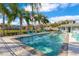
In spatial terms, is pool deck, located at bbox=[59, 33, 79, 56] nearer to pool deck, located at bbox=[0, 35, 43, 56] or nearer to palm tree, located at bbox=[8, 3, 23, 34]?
pool deck, located at bbox=[0, 35, 43, 56]

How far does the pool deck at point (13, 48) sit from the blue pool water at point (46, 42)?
71 millimetres

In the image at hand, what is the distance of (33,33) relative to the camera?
2814mm

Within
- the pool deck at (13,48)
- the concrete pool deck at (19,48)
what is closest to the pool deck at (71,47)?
the concrete pool deck at (19,48)

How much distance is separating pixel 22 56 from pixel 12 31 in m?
0.35

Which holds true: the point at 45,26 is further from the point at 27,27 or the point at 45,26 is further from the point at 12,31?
the point at 12,31

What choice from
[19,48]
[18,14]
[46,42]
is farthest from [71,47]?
[18,14]

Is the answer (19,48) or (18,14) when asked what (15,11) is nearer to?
(18,14)

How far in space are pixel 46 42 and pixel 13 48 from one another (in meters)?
0.43

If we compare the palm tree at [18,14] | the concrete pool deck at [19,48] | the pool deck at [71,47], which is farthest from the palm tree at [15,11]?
the pool deck at [71,47]

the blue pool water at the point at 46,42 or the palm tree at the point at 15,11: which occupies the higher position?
the palm tree at the point at 15,11

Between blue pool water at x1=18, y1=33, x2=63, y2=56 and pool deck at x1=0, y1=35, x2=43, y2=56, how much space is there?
2.8 inches

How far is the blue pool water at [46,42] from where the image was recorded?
9.13 ft

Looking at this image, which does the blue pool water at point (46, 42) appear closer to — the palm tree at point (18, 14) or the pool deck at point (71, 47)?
the pool deck at point (71, 47)

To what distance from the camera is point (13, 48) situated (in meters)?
2.81
